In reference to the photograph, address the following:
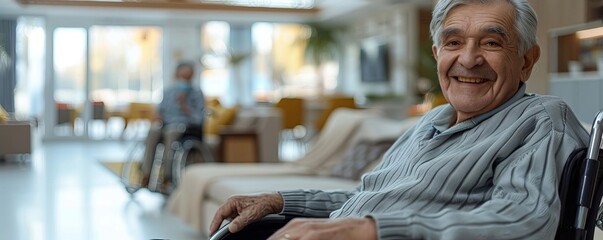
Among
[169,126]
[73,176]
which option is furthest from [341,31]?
[169,126]

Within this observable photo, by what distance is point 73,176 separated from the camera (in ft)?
26.8

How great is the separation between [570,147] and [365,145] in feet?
10.0

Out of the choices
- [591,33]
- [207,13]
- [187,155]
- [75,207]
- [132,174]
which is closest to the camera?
[591,33]

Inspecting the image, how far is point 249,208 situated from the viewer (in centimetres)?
183

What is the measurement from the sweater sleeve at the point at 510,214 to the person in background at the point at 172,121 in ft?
16.1

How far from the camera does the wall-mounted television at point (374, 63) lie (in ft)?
41.9

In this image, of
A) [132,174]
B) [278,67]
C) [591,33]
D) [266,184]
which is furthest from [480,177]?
[278,67]

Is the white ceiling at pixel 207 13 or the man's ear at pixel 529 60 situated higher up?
the white ceiling at pixel 207 13

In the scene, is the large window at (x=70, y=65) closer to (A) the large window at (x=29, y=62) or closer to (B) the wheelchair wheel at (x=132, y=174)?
(A) the large window at (x=29, y=62)

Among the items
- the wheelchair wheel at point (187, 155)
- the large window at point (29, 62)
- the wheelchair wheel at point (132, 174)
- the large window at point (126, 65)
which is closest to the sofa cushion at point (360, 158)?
the wheelchair wheel at point (187, 155)

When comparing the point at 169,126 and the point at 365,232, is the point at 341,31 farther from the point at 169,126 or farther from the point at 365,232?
the point at 365,232

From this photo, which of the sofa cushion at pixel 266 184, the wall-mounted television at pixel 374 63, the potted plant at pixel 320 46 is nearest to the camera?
the sofa cushion at pixel 266 184

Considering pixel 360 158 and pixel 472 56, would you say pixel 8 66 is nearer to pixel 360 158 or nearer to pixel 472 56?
pixel 360 158

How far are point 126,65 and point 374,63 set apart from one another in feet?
18.4
